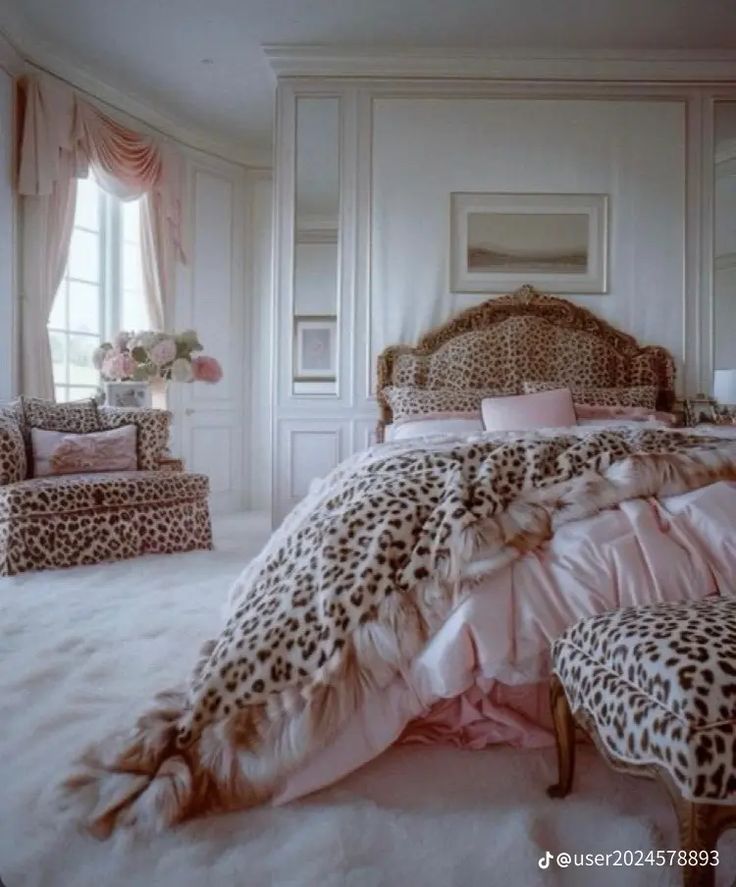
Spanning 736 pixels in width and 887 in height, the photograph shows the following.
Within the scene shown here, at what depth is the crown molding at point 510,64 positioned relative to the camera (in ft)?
14.8

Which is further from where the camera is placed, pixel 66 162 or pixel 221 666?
pixel 66 162

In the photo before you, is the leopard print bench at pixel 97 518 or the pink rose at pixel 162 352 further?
the pink rose at pixel 162 352

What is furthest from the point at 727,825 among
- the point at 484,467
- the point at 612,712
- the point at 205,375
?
the point at 205,375

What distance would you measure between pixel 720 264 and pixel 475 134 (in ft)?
5.70

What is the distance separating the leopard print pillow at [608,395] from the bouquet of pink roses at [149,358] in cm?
198

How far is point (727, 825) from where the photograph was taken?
3.31 feet

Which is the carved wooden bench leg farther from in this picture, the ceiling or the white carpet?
the ceiling

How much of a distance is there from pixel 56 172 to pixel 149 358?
4.38 feet

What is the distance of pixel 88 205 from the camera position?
201 inches

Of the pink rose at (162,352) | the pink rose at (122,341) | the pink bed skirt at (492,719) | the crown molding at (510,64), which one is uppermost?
the crown molding at (510,64)

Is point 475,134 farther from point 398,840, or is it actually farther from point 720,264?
point 398,840

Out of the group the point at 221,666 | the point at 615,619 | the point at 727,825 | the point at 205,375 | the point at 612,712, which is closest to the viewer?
the point at 727,825

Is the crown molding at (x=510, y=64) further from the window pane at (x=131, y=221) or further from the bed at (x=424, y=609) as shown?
the bed at (x=424, y=609)

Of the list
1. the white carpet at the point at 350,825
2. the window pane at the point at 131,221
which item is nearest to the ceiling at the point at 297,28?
the window pane at the point at 131,221
